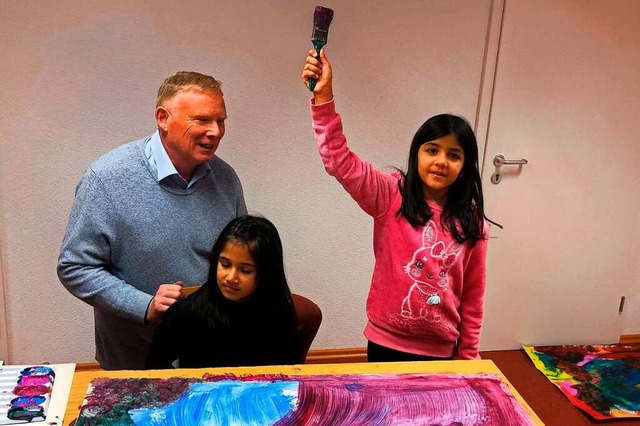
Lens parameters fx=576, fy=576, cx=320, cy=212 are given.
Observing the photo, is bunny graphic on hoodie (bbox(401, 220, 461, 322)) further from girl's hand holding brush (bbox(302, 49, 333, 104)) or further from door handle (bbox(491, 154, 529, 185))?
door handle (bbox(491, 154, 529, 185))

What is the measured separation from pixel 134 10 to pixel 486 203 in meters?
1.51

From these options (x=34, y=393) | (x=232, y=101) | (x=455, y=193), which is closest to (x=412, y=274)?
(x=455, y=193)

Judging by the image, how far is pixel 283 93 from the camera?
6.88ft

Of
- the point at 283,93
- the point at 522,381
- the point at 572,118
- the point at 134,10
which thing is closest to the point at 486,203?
the point at 572,118

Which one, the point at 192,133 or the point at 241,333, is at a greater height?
the point at 192,133

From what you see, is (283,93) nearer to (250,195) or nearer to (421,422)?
(250,195)

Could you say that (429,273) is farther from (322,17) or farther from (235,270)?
(322,17)

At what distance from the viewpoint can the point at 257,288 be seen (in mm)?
1315

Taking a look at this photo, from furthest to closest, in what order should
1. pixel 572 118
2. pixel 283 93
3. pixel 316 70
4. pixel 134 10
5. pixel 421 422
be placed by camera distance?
1. pixel 572 118
2. pixel 283 93
3. pixel 134 10
4. pixel 316 70
5. pixel 421 422

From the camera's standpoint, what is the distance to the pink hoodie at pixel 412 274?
139cm

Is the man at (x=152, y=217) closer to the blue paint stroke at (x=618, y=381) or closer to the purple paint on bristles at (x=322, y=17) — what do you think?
the purple paint on bristles at (x=322, y=17)

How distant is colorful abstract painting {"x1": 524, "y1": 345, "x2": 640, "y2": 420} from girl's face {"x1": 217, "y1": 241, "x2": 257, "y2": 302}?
1.54 metres

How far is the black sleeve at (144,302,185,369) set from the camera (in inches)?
51.9

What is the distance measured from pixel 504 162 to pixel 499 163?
0.02 meters
